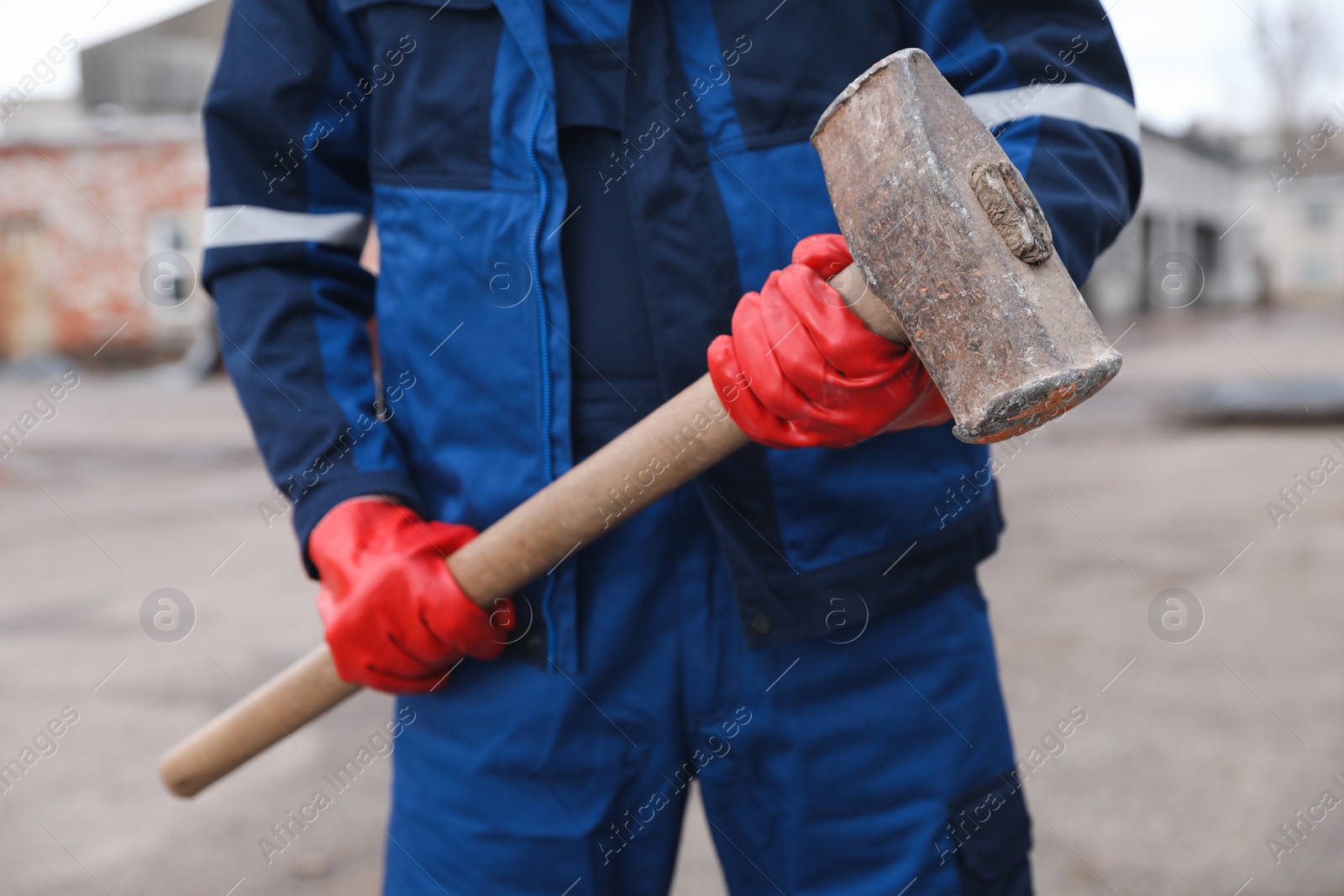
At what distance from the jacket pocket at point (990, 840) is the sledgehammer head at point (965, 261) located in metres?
0.46

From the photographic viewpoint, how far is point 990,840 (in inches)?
45.6

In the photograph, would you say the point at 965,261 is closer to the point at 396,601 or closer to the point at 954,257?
the point at 954,257

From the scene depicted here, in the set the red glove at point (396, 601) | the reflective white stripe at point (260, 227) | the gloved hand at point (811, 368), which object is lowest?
the red glove at point (396, 601)

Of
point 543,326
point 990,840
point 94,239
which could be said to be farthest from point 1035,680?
point 94,239

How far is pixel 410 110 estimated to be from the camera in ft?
3.97

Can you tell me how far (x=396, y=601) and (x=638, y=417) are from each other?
14.5 inches

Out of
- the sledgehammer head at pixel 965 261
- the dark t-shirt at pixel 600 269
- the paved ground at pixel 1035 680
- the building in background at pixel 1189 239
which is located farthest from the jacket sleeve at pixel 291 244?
the building in background at pixel 1189 239

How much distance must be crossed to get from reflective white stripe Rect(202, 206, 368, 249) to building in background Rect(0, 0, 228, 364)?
1574 cm

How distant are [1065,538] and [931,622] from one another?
3.77 metres

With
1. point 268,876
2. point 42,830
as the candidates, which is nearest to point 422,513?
point 268,876

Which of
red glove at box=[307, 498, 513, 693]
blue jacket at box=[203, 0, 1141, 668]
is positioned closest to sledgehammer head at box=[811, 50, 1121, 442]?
blue jacket at box=[203, 0, 1141, 668]

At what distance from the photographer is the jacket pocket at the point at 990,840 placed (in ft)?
3.74

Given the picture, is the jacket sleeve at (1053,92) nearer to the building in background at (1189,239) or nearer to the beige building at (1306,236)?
the building in background at (1189,239)

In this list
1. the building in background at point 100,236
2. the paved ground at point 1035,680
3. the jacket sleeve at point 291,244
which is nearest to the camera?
the jacket sleeve at point 291,244
